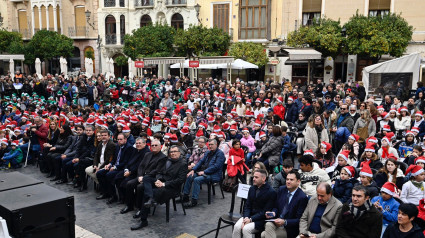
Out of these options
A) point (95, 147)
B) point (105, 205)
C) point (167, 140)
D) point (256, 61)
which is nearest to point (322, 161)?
point (167, 140)

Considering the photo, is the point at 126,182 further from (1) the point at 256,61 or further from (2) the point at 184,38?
(2) the point at 184,38

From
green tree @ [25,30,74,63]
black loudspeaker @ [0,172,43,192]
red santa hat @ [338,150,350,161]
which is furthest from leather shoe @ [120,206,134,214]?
green tree @ [25,30,74,63]

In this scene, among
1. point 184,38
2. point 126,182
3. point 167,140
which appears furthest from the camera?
→ point 184,38

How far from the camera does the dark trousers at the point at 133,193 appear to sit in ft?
27.6

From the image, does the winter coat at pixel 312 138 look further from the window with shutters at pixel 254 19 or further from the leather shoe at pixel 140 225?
the window with shutters at pixel 254 19

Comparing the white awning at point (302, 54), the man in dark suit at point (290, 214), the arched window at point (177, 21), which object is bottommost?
the man in dark suit at point (290, 214)

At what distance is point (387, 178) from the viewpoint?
24.2 feet

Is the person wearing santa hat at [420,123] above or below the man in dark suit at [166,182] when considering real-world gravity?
above

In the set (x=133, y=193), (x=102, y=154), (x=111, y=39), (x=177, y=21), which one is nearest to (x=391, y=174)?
(x=133, y=193)

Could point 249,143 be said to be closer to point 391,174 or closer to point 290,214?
point 391,174

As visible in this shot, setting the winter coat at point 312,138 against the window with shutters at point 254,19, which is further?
the window with shutters at point 254,19

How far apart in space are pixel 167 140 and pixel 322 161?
13.0 ft

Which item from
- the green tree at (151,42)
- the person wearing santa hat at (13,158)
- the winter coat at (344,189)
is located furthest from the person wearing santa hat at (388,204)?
the green tree at (151,42)

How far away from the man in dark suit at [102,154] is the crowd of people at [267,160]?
27 mm
